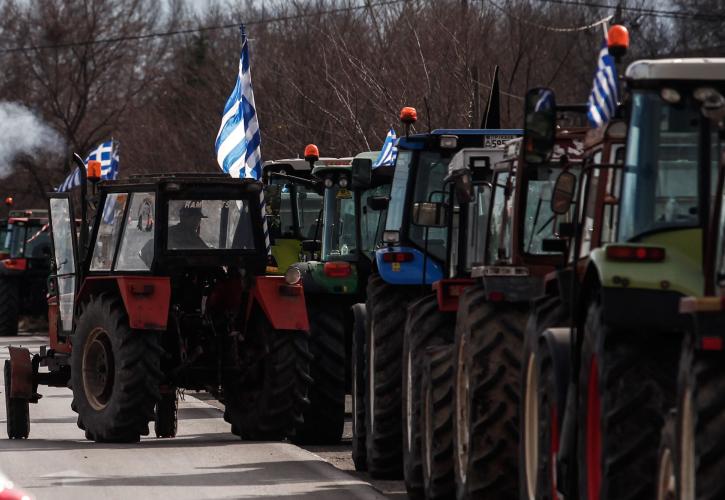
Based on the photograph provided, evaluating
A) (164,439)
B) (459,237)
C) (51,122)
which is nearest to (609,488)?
(459,237)

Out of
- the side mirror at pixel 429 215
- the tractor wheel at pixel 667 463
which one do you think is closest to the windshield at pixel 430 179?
the side mirror at pixel 429 215

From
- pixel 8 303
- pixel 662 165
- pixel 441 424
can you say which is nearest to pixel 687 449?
pixel 662 165

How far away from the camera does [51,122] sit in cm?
6244

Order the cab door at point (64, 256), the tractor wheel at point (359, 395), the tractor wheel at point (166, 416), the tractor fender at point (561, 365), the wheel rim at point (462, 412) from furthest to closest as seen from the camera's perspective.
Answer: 1. the cab door at point (64, 256)
2. the tractor wheel at point (166, 416)
3. the tractor wheel at point (359, 395)
4. the wheel rim at point (462, 412)
5. the tractor fender at point (561, 365)

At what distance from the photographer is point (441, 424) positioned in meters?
11.8

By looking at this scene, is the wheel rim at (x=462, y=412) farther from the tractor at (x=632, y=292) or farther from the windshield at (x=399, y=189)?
the windshield at (x=399, y=189)

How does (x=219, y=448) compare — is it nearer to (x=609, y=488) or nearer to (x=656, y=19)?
(x=609, y=488)

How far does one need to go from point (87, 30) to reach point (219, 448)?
48157 mm

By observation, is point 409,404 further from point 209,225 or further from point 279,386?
point 209,225

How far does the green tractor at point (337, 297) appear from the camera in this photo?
17.7 meters

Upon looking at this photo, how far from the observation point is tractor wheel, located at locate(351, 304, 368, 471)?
15.1 meters

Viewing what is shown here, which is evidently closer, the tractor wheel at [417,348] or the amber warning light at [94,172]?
the tractor wheel at [417,348]

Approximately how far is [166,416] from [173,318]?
956 millimetres

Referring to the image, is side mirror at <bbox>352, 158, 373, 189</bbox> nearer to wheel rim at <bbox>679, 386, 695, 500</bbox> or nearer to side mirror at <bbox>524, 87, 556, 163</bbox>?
side mirror at <bbox>524, 87, 556, 163</bbox>
